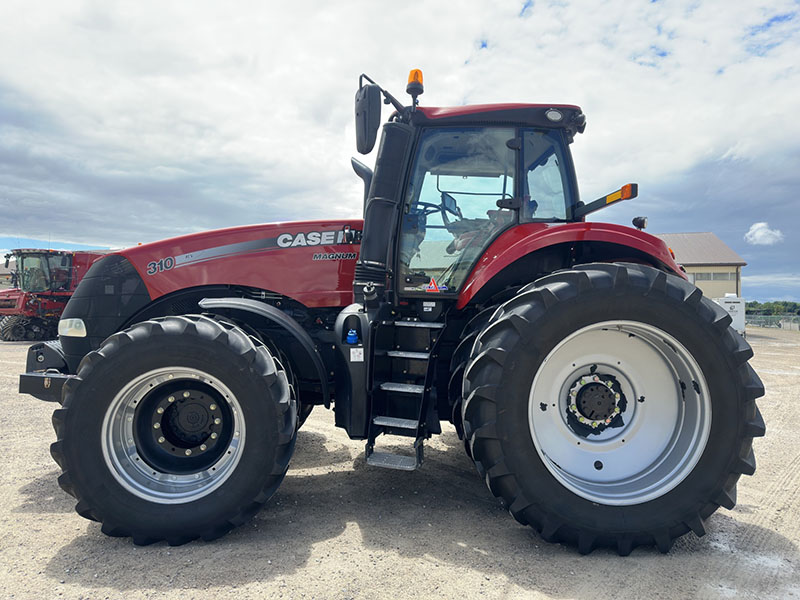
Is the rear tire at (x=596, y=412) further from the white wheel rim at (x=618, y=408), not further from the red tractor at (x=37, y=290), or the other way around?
the red tractor at (x=37, y=290)

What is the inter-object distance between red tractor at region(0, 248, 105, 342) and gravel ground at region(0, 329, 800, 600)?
1554 centimetres

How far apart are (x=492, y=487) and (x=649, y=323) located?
127cm

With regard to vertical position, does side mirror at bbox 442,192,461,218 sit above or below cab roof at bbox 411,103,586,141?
→ below

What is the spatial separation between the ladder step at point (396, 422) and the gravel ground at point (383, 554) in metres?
0.59

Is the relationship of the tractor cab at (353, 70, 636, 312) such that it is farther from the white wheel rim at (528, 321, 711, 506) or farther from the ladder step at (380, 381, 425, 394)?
the white wheel rim at (528, 321, 711, 506)

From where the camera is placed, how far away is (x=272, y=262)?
3844 millimetres

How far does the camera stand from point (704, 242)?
3541 cm

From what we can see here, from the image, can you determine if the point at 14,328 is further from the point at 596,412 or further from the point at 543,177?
the point at 596,412

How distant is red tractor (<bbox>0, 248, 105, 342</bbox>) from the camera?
1642cm

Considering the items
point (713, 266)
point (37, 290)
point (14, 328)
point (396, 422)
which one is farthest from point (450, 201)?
→ point (713, 266)

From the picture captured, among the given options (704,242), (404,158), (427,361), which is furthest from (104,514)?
(704,242)

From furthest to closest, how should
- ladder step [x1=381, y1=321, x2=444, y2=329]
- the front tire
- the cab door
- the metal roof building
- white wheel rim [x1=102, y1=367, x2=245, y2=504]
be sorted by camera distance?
1. the metal roof building
2. the front tire
3. the cab door
4. ladder step [x1=381, y1=321, x2=444, y2=329]
5. white wheel rim [x1=102, y1=367, x2=245, y2=504]

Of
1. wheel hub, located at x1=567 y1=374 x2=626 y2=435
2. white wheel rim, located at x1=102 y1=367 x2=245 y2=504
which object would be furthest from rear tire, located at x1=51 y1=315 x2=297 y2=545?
wheel hub, located at x1=567 y1=374 x2=626 y2=435

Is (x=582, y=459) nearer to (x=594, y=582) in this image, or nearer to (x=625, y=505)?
(x=625, y=505)
